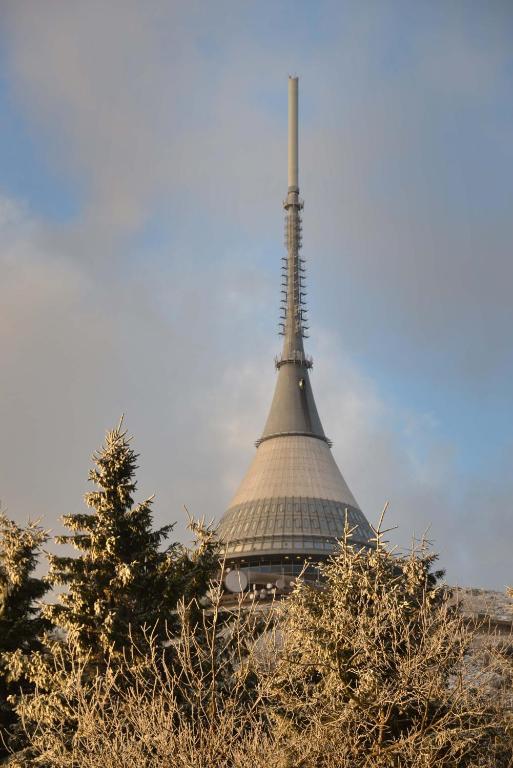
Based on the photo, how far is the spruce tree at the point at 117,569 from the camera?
22969 mm

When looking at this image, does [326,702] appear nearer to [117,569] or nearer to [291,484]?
[117,569]

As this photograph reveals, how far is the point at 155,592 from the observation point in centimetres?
2422

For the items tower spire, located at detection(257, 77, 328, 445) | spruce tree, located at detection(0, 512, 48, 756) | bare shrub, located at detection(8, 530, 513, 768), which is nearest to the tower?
tower spire, located at detection(257, 77, 328, 445)

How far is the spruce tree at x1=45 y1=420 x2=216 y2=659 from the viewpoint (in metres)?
23.0

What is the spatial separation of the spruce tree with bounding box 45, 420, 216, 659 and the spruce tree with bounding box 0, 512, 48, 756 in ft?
5.61

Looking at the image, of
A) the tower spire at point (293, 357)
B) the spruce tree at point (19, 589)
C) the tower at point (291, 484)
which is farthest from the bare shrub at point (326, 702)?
the tower spire at point (293, 357)

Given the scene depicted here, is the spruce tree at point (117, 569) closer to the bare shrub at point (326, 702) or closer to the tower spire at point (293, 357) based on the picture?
the bare shrub at point (326, 702)

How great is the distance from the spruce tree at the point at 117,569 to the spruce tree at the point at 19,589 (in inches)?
67.3

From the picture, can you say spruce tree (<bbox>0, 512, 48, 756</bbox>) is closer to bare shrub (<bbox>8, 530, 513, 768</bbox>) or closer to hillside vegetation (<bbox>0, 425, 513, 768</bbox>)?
hillside vegetation (<bbox>0, 425, 513, 768</bbox>)

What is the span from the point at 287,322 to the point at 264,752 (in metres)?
75.4

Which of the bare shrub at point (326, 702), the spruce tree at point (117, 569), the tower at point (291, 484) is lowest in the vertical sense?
the bare shrub at point (326, 702)

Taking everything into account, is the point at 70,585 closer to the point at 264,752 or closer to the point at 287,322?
the point at 264,752

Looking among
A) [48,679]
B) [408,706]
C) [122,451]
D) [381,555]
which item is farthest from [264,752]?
[122,451]

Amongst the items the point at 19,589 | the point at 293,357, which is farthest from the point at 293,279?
the point at 19,589
